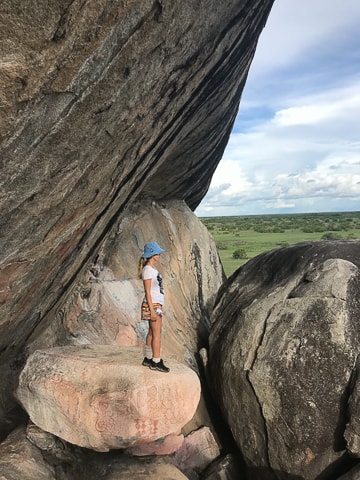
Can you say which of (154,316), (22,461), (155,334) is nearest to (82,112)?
(154,316)

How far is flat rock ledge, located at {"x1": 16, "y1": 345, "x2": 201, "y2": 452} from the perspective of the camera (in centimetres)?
562

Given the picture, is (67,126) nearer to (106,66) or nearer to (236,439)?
(106,66)

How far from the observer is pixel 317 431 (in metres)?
6.35

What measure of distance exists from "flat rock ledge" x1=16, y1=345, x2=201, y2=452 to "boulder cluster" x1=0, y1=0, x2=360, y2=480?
2 cm

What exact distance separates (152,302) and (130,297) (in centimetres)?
328

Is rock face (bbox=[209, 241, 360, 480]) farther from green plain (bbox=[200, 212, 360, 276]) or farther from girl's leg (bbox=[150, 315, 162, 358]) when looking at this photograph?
green plain (bbox=[200, 212, 360, 276])

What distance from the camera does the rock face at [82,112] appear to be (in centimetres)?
349

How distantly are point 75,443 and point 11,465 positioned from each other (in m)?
0.77

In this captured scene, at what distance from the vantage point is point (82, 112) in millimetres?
4227

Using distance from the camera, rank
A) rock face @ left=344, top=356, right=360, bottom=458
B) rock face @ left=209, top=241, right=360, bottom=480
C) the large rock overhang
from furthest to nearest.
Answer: rock face @ left=209, top=241, right=360, bottom=480 < rock face @ left=344, top=356, right=360, bottom=458 < the large rock overhang

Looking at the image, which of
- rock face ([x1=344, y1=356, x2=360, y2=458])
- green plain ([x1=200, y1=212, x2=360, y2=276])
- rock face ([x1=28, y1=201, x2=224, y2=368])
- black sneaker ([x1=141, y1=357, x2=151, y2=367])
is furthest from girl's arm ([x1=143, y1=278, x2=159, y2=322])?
green plain ([x1=200, y1=212, x2=360, y2=276])

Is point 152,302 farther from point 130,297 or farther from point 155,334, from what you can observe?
point 130,297

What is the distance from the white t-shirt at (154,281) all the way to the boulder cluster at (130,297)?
925mm

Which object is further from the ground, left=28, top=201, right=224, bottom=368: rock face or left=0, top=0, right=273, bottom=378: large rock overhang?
left=0, top=0, right=273, bottom=378: large rock overhang
